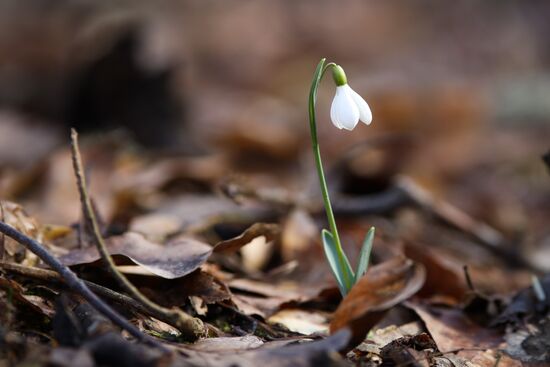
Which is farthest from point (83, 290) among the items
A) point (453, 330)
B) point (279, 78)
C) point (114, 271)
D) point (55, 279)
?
point (279, 78)

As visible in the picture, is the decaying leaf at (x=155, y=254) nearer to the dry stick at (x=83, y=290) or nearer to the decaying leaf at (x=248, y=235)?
the decaying leaf at (x=248, y=235)

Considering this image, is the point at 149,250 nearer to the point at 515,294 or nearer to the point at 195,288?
the point at 195,288

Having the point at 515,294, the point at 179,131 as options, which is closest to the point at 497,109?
the point at 179,131

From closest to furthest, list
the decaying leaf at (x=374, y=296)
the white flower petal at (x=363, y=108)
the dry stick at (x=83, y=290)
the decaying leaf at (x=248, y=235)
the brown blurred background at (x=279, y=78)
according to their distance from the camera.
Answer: the dry stick at (x=83, y=290) → the decaying leaf at (x=374, y=296) → the white flower petal at (x=363, y=108) → the decaying leaf at (x=248, y=235) → the brown blurred background at (x=279, y=78)

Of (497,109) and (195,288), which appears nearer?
(195,288)

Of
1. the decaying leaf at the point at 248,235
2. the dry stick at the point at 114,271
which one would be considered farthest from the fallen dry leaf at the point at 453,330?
the dry stick at the point at 114,271

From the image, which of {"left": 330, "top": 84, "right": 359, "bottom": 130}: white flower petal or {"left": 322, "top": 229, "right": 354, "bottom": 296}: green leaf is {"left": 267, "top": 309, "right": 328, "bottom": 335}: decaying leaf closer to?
{"left": 322, "top": 229, "right": 354, "bottom": 296}: green leaf
